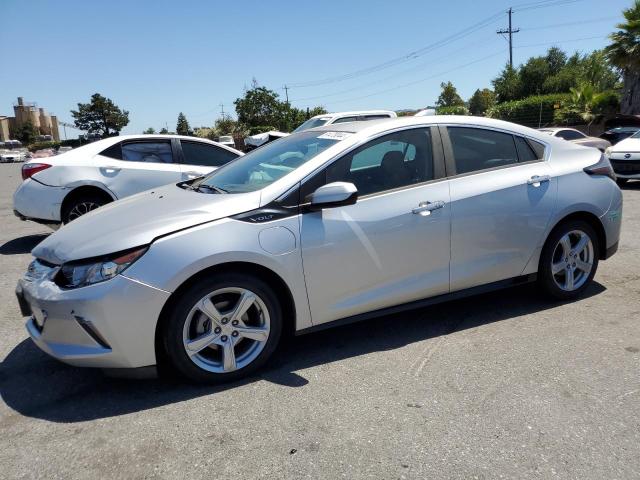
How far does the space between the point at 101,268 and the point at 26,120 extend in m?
135

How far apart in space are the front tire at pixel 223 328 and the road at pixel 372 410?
0.14 metres

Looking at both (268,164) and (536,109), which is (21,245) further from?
(536,109)

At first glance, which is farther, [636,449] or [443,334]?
[443,334]

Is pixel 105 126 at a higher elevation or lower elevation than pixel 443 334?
higher

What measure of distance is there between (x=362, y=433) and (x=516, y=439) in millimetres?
761

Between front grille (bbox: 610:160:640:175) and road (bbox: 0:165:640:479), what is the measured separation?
854 cm

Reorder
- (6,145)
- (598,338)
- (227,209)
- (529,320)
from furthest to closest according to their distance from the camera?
(6,145)
(529,320)
(598,338)
(227,209)

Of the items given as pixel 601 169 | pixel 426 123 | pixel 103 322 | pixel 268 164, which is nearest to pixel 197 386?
pixel 103 322

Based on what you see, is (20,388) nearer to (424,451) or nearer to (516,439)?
(424,451)

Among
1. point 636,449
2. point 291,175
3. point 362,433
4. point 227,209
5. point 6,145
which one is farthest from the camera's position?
point 6,145

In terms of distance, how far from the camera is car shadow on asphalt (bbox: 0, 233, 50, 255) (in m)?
7.10

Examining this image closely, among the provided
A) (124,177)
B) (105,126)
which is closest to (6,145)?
(105,126)

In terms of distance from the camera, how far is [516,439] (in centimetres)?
259

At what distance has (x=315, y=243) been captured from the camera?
331 cm
